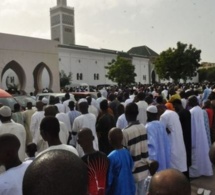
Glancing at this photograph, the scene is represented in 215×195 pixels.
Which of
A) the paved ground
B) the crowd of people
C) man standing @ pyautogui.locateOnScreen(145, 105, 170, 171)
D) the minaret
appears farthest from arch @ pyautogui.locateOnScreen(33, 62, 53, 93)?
the minaret

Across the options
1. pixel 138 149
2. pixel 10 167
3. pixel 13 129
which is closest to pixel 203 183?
pixel 138 149

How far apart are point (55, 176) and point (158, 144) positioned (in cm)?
389

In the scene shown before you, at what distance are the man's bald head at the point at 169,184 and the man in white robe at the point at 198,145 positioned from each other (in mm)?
5265

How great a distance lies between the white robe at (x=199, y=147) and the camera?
261 inches

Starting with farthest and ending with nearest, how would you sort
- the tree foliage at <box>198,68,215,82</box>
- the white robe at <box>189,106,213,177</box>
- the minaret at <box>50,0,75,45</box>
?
1. the minaret at <box>50,0,75,45</box>
2. the tree foliage at <box>198,68,215,82</box>
3. the white robe at <box>189,106,213,177</box>

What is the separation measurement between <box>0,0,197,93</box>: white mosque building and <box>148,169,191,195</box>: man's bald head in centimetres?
2665

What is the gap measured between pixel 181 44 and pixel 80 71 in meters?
21.5

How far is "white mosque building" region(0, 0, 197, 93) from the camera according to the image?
2814cm

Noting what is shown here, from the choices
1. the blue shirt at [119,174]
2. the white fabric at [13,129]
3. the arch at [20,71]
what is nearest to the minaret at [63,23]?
the arch at [20,71]

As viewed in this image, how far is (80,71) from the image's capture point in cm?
5453

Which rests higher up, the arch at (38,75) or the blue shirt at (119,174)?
the arch at (38,75)

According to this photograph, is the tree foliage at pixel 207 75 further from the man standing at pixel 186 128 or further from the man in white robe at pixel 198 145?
the man standing at pixel 186 128

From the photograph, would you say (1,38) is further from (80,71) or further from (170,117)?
(80,71)

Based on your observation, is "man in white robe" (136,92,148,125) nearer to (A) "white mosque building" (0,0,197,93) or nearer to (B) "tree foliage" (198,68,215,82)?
(A) "white mosque building" (0,0,197,93)
